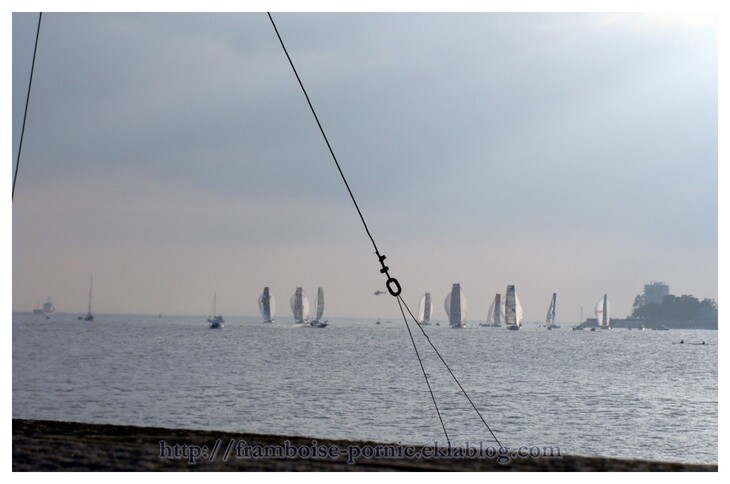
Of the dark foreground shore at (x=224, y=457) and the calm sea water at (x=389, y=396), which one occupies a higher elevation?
the dark foreground shore at (x=224, y=457)

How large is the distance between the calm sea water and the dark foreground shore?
24.8m

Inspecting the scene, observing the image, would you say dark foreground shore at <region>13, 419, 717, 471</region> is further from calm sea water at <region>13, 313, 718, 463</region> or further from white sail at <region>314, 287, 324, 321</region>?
white sail at <region>314, 287, 324, 321</region>

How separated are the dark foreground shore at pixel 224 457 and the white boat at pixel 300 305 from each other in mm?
141634

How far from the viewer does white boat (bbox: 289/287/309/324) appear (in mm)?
153100

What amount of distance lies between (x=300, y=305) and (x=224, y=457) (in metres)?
147

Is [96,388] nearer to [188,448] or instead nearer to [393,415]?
[393,415]

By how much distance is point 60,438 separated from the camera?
9.84 metres

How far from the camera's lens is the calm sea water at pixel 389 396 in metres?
37.9

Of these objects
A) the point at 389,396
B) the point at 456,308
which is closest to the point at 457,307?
the point at 456,308

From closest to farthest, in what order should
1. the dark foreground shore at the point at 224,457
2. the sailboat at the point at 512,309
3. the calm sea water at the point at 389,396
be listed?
the dark foreground shore at the point at 224,457, the calm sea water at the point at 389,396, the sailboat at the point at 512,309

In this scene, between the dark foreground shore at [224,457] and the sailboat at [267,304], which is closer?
the dark foreground shore at [224,457]

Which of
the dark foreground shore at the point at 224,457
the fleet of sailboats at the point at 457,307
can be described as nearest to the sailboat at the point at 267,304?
the fleet of sailboats at the point at 457,307

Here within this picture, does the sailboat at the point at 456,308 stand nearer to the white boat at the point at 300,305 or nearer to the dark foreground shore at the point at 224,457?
the white boat at the point at 300,305

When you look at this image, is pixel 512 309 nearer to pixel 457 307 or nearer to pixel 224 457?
pixel 457 307
